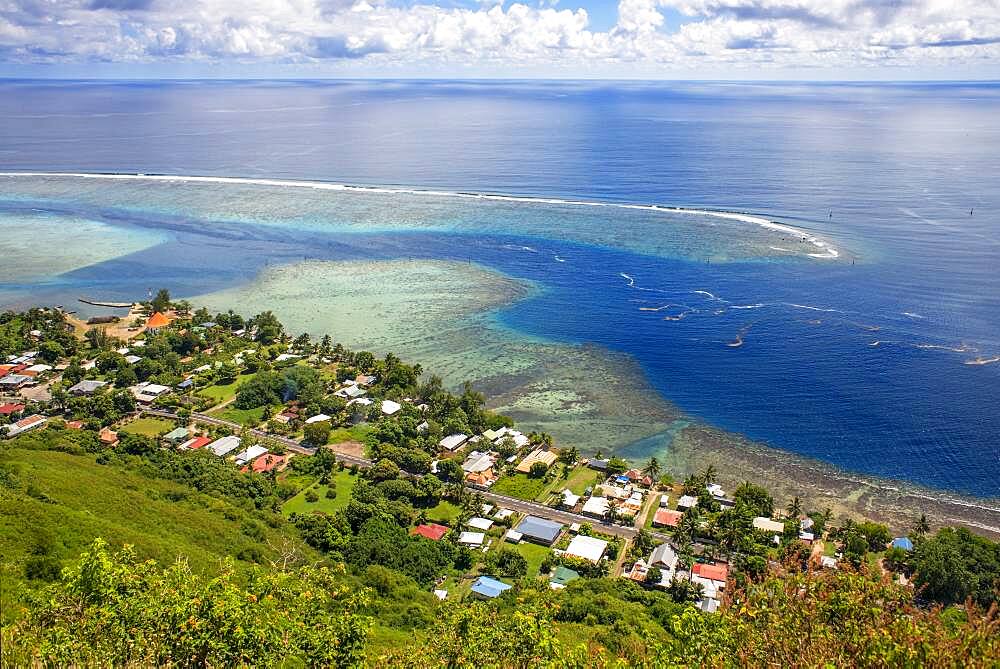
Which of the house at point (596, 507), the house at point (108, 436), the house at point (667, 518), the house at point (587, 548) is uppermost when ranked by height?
the house at point (667, 518)

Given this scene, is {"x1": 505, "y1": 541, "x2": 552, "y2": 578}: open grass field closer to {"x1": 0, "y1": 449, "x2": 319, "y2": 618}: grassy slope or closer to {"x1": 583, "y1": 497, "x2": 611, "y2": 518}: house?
{"x1": 583, "y1": 497, "x2": 611, "y2": 518}: house

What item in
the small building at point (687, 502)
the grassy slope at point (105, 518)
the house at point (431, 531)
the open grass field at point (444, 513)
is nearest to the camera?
the grassy slope at point (105, 518)

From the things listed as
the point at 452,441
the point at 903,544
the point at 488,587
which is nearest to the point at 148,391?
the point at 452,441

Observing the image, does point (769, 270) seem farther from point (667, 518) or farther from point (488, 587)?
point (488, 587)

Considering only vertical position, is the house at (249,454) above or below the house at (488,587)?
below

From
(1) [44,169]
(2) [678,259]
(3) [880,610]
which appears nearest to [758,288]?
(2) [678,259]

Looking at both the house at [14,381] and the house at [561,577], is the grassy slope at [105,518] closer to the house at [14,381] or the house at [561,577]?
the house at [561,577]

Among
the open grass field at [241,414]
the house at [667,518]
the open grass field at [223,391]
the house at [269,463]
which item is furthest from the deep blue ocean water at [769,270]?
the house at [269,463]
